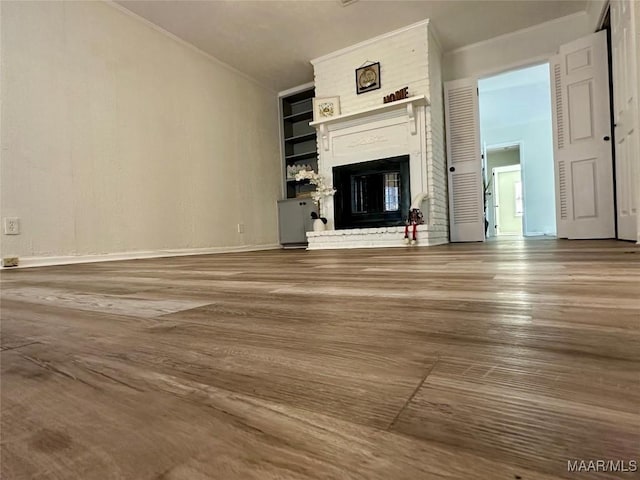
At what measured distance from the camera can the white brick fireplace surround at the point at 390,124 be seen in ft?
12.3

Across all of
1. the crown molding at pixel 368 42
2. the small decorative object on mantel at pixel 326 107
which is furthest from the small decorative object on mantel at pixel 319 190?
the crown molding at pixel 368 42

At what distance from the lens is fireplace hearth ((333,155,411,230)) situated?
3.89 meters

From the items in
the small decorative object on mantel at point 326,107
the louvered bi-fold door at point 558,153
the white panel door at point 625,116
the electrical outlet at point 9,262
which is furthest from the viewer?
the small decorative object on mantel at point 326,107

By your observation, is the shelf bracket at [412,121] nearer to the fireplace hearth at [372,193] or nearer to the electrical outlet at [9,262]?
the fireplace hearth at [372,193]

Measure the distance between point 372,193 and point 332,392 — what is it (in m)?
3.92

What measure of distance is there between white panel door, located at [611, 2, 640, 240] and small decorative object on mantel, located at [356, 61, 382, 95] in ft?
6.76

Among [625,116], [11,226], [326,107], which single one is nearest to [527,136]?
[326,107]

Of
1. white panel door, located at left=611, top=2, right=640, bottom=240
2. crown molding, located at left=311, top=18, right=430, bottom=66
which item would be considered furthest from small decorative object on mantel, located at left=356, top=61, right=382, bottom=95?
white panel door, located at left=611, top=2, right=640, bottom=240

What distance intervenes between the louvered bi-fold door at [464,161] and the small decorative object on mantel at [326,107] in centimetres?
134

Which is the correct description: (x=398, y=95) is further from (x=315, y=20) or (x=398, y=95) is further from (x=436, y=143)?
(x=315, y=20)

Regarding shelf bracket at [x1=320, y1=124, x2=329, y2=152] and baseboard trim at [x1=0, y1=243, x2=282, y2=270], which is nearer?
baseboard trim at [x1=0, y1=243, x2=282, y2=270]

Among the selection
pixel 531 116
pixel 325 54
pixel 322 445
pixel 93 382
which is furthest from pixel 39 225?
pixel 531 116

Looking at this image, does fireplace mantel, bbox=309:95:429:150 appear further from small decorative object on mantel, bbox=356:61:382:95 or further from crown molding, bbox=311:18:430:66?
crown molding, bbox=311:18:430:66

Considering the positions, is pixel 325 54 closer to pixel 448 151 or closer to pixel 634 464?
pixel 448 151
